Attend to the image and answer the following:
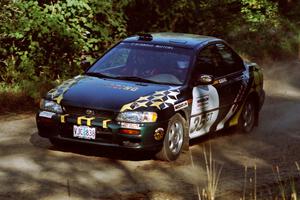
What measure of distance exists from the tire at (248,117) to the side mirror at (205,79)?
184cm

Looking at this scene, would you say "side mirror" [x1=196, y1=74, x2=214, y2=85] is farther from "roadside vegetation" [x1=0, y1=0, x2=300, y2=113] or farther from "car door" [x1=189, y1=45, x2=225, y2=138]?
"roadside vegetation" [x1=0, y1=0, x2=300, y2=113]

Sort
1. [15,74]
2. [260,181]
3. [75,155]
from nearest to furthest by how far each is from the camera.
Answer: [260,181] < [75,155] < [15,74]

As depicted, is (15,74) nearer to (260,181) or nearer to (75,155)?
(75,155)

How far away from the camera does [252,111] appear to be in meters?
12.2

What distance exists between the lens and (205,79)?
1001 centimetres

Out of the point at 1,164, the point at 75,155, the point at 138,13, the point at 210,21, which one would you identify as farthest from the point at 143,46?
the point at 210,21

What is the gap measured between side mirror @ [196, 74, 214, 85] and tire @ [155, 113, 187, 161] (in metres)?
0.66

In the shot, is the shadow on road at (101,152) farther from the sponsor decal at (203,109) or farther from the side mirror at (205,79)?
the side mirror at (205,79)

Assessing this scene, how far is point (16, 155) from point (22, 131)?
5.87ft

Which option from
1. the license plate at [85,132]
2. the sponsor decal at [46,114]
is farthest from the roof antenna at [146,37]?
the license plate at [85,132]

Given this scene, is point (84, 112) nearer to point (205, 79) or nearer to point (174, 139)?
point (174, 139)

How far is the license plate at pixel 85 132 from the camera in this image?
9.09 meters

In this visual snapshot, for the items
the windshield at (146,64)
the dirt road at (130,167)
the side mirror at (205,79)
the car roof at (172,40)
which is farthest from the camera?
the car roof at (172,40)

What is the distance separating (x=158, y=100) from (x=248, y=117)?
320cm
